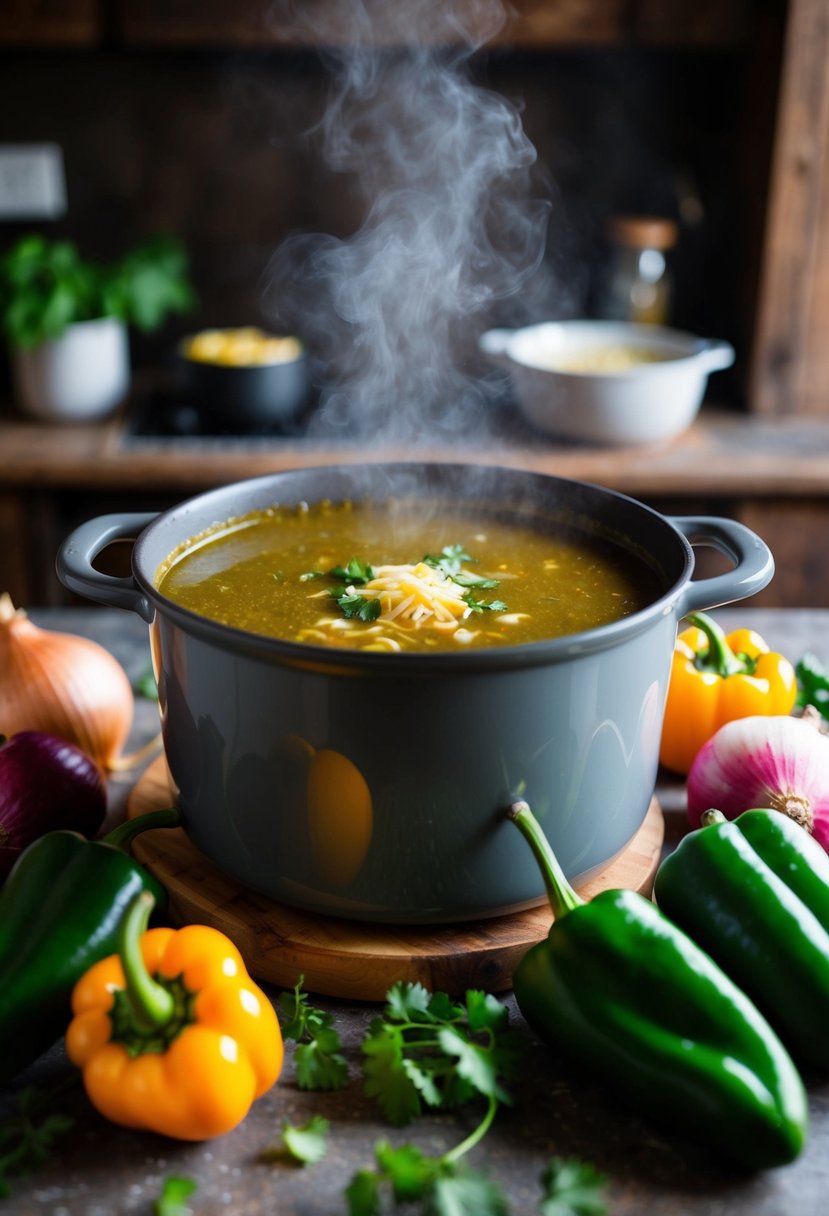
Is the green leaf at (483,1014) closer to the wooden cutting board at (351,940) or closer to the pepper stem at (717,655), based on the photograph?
the wooden cutting board at (351,940)

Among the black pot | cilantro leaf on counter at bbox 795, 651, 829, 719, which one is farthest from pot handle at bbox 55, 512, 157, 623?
the black pot

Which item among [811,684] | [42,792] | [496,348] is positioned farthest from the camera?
[496,348]

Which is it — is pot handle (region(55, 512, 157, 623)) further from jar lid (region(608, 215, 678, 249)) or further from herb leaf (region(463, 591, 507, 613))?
jar lid (region(608, 215, 678, 249))

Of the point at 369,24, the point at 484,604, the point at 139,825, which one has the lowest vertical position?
the point at 139,825

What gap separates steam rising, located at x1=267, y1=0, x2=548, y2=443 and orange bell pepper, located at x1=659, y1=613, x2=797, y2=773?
191 cm

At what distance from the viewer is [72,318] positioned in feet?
11.1

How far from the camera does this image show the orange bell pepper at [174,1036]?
0.98 m

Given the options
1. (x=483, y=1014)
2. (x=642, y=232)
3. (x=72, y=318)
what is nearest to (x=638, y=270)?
(x=642, y=232)

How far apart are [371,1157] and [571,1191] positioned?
0.58 ft

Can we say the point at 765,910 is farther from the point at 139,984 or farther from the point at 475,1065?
the point at 139,984

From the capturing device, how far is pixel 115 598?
4.27 feet

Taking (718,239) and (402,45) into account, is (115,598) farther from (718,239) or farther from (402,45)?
(718,239)

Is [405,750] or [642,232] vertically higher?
[642,232]

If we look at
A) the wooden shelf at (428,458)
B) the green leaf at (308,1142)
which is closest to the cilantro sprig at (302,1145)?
the green leaf at (308,1142)
